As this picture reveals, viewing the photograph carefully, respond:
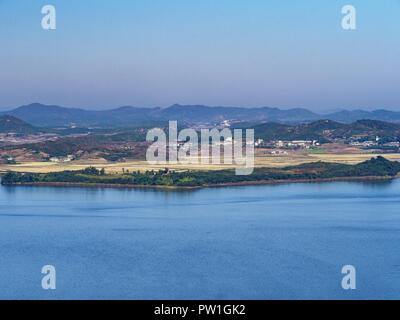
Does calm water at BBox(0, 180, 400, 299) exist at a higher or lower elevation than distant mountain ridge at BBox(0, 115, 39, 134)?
lower

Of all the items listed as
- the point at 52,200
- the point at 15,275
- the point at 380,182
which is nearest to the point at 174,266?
the point at 15,275

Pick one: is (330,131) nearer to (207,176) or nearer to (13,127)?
(207,176)

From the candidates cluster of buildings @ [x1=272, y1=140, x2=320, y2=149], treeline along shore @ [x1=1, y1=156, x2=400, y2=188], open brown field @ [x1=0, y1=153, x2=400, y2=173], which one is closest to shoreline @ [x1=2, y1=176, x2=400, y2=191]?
treeline along shore @ [x1=1, y1=156, x2=400, y2=188]

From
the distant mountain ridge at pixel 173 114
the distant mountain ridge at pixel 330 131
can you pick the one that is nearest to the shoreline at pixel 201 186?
the distant mountain ridge at pixel 330 131

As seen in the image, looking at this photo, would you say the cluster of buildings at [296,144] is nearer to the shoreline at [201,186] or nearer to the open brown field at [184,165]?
the open brown field at [184,165]

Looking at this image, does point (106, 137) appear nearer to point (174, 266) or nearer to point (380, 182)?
point (380, 182)

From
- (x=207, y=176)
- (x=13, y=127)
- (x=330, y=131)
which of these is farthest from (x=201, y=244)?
(x=13, y=127)

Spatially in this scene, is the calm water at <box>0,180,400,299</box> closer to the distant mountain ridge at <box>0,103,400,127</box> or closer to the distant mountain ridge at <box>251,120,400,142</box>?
the distant mountain ridge at <box>251,120,400,142</box>
